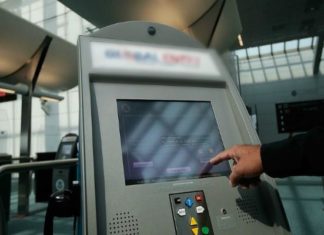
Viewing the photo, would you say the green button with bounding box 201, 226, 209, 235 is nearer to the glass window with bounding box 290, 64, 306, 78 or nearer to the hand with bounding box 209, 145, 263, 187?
the hand with bounding box 209, 145, 263, 187

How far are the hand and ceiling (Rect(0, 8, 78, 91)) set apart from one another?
323 centimetres

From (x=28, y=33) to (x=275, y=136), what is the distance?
31.5 ft

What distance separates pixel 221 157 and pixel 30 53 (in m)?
3.99

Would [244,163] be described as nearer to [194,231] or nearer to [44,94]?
[194,231]

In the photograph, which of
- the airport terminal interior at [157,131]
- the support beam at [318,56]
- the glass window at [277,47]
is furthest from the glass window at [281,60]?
the airport terminal interior at [157,131]

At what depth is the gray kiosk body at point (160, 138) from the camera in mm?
779

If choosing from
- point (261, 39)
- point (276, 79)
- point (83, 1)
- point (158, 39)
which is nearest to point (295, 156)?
point (158, 39)

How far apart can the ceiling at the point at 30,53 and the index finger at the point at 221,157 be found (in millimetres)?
3179

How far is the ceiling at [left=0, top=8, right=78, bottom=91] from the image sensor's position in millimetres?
3494

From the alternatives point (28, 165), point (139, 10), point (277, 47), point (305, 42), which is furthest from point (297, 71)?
point (28, 165)

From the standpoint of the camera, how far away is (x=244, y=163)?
811mm

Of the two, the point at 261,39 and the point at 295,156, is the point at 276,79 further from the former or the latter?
the point at 295,156

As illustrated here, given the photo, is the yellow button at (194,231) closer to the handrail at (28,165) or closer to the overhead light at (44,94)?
the handrail at (28,165)

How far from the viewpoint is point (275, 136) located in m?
11.3
